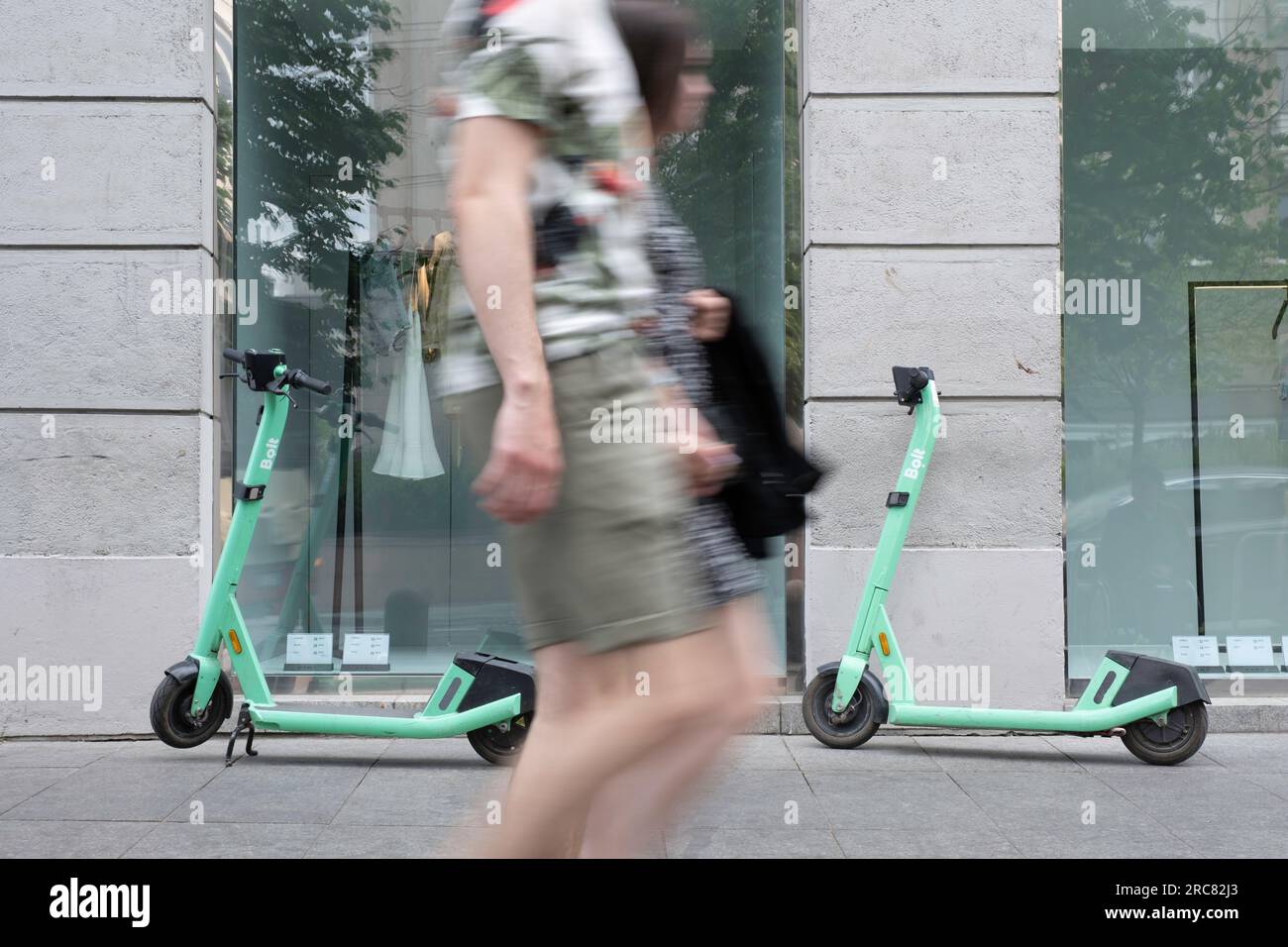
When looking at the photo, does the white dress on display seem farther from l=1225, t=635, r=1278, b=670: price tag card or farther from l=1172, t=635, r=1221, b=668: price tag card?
l=1225, t=635, r=1278, b=670: price tag card

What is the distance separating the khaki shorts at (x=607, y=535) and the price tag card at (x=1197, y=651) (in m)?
5.34

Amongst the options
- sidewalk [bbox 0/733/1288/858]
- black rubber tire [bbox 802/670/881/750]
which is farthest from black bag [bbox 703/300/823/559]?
black rubber tire [bbox 802/670/881/750]

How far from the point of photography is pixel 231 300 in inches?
240

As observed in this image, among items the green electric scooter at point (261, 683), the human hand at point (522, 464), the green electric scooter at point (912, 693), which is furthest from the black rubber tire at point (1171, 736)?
the human hand at point (522, 464)

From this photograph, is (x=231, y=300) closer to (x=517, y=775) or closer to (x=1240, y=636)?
(x=517, y=775)

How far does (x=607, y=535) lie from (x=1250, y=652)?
564 centimetres

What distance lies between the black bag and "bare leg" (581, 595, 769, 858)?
8.8 inches

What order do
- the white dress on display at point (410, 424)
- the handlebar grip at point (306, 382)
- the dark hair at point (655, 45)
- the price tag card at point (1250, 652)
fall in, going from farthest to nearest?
the white dress on display at point (410, 424) → the price tag card at point (1250, 652) → the handlebar grip at point (306, 382) → the dark hair at point (655, 45)

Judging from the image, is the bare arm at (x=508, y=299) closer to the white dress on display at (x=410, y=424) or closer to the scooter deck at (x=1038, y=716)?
the scooter deck at (x=1038, y=716)

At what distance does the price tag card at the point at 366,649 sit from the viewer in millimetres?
6258

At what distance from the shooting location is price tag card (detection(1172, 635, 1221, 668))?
6242 mm

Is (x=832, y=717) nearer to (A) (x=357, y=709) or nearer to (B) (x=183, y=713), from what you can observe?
(A) (x=357, y=709)

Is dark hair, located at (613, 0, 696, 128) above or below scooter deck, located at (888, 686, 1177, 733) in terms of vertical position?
above
